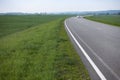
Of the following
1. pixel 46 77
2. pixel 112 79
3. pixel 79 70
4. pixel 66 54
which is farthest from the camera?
pixel 66 54

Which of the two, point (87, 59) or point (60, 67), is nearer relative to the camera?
point (60, 67)

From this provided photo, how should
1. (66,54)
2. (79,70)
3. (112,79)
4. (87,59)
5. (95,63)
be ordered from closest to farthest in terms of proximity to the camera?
(112,79)
(79,70)
(95,63)
(87,59)
(66,54)

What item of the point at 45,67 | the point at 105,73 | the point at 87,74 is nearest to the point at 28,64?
the point at 45,67

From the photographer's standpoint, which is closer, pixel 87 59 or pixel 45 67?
pixel 45 67

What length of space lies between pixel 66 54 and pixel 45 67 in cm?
262

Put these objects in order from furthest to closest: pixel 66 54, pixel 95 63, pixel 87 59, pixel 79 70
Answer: pixel 66 54 < pixel 87 59 < pixel 95 63 < pixel 79 70

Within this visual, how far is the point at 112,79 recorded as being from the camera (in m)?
5.88

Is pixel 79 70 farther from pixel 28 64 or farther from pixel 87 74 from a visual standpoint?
pixel 28 64

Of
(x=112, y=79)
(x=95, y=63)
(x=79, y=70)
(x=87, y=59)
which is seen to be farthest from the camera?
(x=87, y=59)

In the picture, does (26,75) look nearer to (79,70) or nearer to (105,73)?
(79,70)

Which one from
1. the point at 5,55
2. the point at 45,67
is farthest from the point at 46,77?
the point at 5,55

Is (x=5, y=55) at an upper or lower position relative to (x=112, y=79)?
lower

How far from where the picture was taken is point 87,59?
28.2 feet

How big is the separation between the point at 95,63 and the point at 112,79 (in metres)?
2.01
